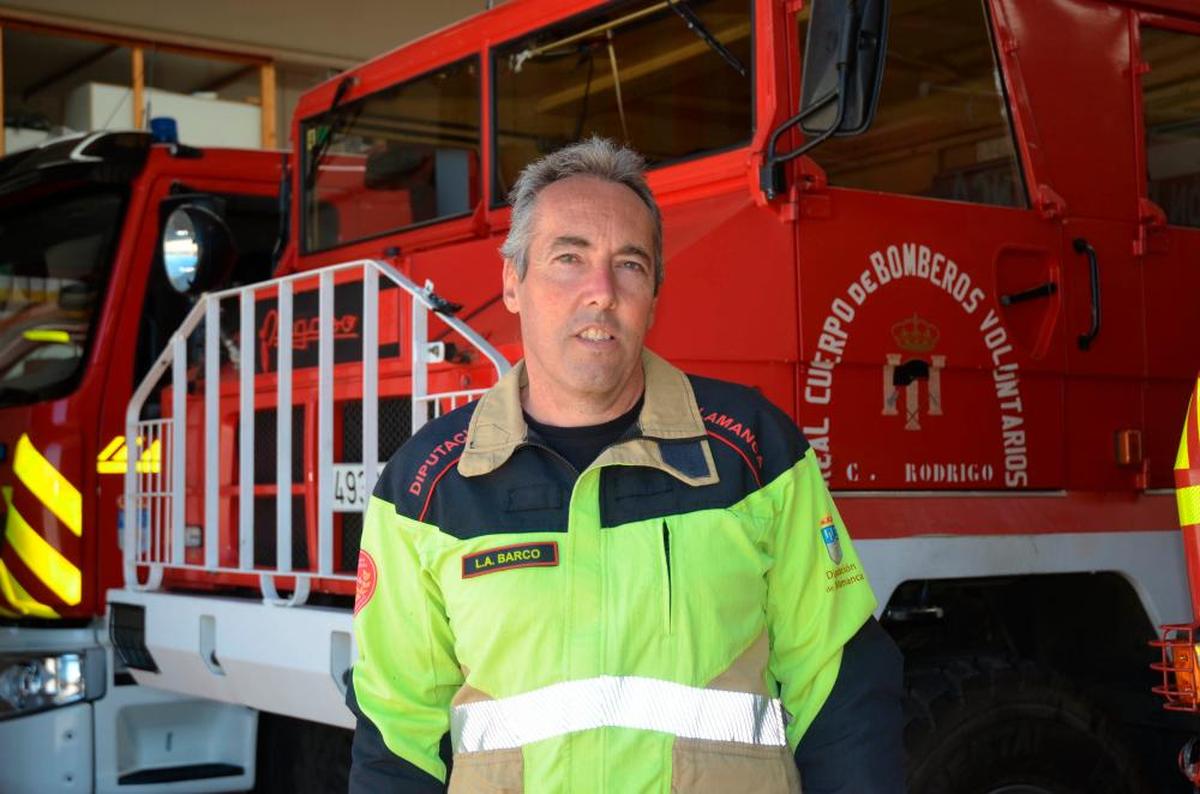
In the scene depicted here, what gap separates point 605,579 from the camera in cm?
217

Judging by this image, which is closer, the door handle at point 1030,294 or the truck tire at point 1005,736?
the truck tire at point 1005,736

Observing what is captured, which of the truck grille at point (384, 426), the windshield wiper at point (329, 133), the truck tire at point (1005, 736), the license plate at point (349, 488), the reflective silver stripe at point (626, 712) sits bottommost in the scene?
the truck tire at point (1005, 736)

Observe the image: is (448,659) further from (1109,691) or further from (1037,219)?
(1109,691)

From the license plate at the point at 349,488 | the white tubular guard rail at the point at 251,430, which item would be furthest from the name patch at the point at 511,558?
the license plate at the point at 349,488

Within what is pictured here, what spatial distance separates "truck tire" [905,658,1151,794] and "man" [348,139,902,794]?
1.35m

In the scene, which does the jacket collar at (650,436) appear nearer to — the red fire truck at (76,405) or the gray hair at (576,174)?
the gray hair at (576,174)

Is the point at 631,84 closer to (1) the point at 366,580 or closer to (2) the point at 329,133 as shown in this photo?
(2) the point at 329,133

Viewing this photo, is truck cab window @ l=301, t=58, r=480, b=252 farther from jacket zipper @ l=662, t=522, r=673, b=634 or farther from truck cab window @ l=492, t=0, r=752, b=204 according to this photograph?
jacket zipper @ l=662, t=522, r=673, b=634

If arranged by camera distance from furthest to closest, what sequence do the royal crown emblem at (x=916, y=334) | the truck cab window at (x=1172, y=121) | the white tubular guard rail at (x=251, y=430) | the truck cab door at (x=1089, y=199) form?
the truck cab window at (x=1172, y=121)
the truck cab door at (x=1089, y=199)
the white tubular guard rail at (x=251, y=430)
the royal crown emblem at (x=916, y=334)

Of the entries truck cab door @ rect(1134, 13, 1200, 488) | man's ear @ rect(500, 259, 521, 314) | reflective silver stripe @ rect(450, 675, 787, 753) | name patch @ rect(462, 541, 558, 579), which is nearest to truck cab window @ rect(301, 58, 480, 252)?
truck cab door @ rect(1134, 13, 1200, 488)

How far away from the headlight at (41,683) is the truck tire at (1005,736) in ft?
8.22

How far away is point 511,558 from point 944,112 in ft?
7.28

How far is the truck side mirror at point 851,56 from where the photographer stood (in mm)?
3152

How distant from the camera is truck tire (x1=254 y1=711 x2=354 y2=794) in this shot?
454 centimetres
